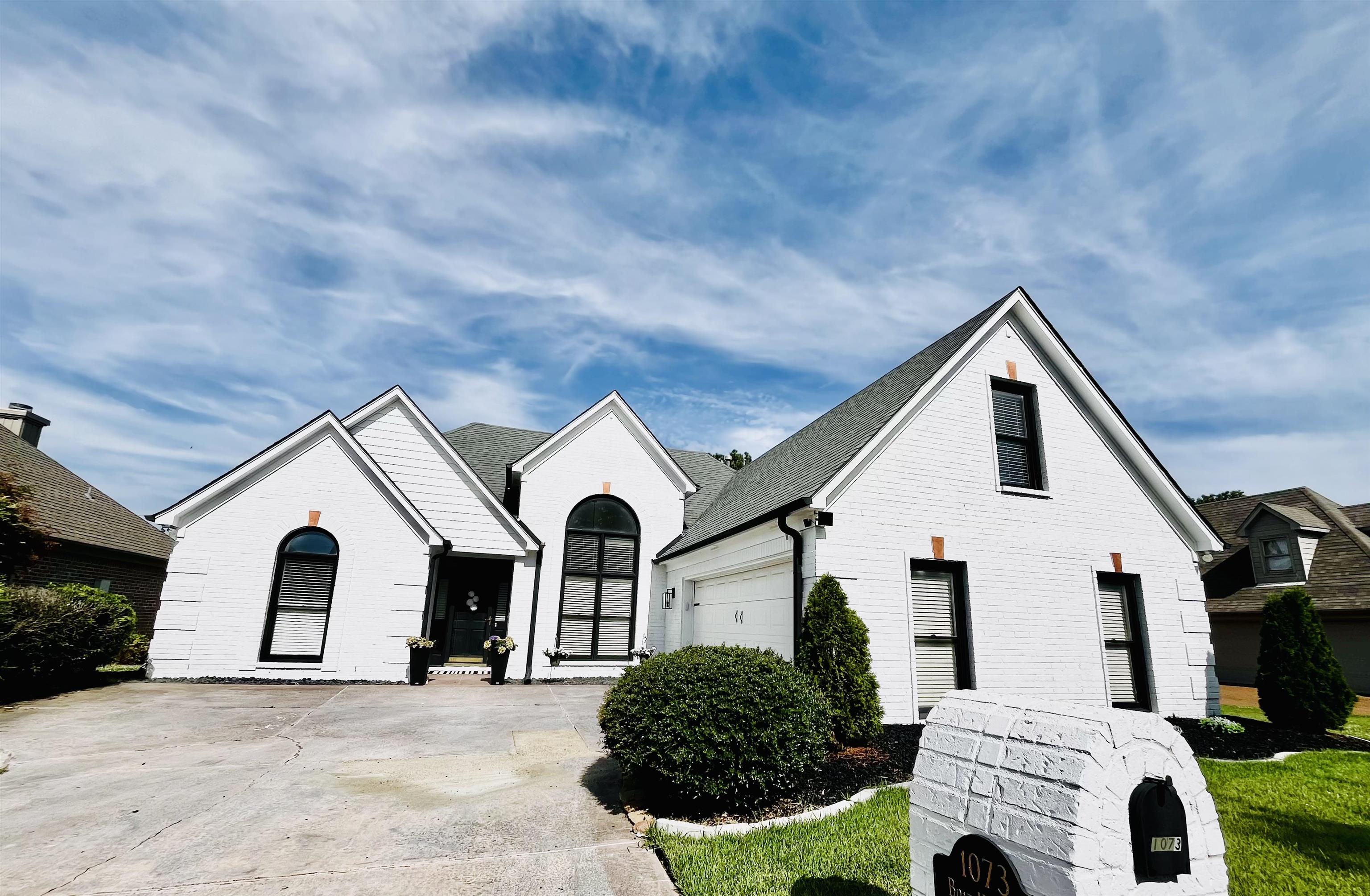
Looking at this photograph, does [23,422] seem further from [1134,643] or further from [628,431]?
[1134,643]

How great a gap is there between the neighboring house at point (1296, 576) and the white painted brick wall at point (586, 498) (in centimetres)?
1763

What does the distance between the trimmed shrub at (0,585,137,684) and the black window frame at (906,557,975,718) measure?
14.0 metres

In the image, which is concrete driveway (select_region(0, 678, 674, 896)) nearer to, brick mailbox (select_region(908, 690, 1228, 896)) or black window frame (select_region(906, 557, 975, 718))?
brick mailbox (select_region(908, 690, 1228, 896))

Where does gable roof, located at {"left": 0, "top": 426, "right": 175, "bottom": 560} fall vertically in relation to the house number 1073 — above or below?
above

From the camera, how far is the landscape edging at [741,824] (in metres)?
5.12

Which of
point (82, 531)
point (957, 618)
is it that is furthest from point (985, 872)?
point (82, 531)

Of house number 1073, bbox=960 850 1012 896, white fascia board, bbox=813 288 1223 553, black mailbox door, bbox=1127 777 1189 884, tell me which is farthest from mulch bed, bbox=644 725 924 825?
white fascia board, bbox=813 288 1223 553

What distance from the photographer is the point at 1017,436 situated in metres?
11.3

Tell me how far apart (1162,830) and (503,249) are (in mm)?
11014

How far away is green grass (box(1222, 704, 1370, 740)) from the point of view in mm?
10438

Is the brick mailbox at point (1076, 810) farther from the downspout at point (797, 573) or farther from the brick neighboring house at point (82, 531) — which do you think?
the brick neighboring house at point (82, 531)

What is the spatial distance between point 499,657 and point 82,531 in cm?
1446

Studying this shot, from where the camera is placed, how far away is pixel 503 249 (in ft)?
35.5

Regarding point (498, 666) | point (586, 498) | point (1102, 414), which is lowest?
point (498, 666)
